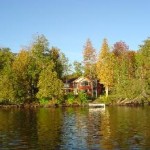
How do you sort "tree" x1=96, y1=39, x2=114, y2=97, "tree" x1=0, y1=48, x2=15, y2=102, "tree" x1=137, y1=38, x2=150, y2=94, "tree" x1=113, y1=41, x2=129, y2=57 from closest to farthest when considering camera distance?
"tree" x1=0, y1=48, x2=15, y2=102, "tree" x1=137, y1=38, x2=150, y2=94, "tree" x1=96, y1=39, x2=114, y2=97, "tree" x1=113, y1=41, x2=129, y2=57

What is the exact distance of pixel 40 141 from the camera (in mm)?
44312

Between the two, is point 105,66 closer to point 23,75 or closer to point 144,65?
point 144,65

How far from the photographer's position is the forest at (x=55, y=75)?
120 meters

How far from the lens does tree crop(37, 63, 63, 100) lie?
4791 inches

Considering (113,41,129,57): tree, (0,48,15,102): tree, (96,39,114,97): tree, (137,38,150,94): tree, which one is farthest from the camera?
(113,41,129,57): tree

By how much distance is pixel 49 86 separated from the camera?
123m

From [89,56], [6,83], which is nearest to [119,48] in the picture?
[89,56]

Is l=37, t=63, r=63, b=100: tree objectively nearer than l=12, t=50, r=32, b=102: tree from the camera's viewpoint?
Yes

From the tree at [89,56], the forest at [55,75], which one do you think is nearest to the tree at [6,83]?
the forest at [55,75]

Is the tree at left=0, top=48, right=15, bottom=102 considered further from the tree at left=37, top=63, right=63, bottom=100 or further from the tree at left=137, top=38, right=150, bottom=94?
the tree at left=137, top=38, right=150, bottom=94

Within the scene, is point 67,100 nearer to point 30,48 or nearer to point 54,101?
point 54,101

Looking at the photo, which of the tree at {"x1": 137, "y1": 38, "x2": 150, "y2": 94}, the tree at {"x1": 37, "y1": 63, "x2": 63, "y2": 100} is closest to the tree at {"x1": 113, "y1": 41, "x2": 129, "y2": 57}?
the tree at {"x1": 137, "y1": 38, "x2": 150, "y2": 94}

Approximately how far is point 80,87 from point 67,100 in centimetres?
3364

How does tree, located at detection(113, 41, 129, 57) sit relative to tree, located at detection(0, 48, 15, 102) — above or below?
above
